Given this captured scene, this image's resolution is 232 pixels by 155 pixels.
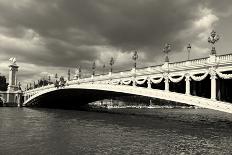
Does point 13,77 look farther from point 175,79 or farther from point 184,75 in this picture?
point 184,75

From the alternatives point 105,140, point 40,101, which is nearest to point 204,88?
point 105,140

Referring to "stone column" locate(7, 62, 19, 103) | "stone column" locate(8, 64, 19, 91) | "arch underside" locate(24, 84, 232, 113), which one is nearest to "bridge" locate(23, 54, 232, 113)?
"arch underside" locate(24, 84, 232, 113)

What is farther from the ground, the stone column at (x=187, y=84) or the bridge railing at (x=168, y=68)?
the bridge railing at (x=168, y=68)

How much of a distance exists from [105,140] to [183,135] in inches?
356

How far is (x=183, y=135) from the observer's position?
113ft

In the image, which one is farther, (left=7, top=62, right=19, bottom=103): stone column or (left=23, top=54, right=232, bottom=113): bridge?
(left=7, top=62, right=19, bottom=103): stone column

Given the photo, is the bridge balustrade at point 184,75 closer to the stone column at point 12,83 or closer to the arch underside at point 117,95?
the arch underside at point 117,95

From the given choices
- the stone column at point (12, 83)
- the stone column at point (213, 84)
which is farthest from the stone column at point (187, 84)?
the stone column at point (12, 83)

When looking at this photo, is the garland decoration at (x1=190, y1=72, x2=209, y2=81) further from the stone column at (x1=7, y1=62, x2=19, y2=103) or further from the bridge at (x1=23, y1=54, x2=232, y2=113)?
the stone column at (x1=7, y1=62, x2=19, y2=103)

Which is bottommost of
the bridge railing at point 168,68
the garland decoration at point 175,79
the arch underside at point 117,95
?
the arch underside at point 117,95

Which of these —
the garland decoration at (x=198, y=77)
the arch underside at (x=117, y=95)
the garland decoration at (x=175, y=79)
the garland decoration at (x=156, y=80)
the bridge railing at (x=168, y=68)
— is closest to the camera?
the arch underside at (x=117, y=95)

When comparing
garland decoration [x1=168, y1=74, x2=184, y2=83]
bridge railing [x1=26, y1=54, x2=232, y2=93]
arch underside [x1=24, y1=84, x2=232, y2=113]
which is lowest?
arch underside [x1=24, y1=84, x2=232, y2=113]

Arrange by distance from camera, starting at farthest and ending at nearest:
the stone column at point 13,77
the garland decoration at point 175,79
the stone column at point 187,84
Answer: the stone column at point 13,77
the garland decoration at point 175,79
the stone column at point 187,84

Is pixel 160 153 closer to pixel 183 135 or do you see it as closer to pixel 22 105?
pixel 183 135
